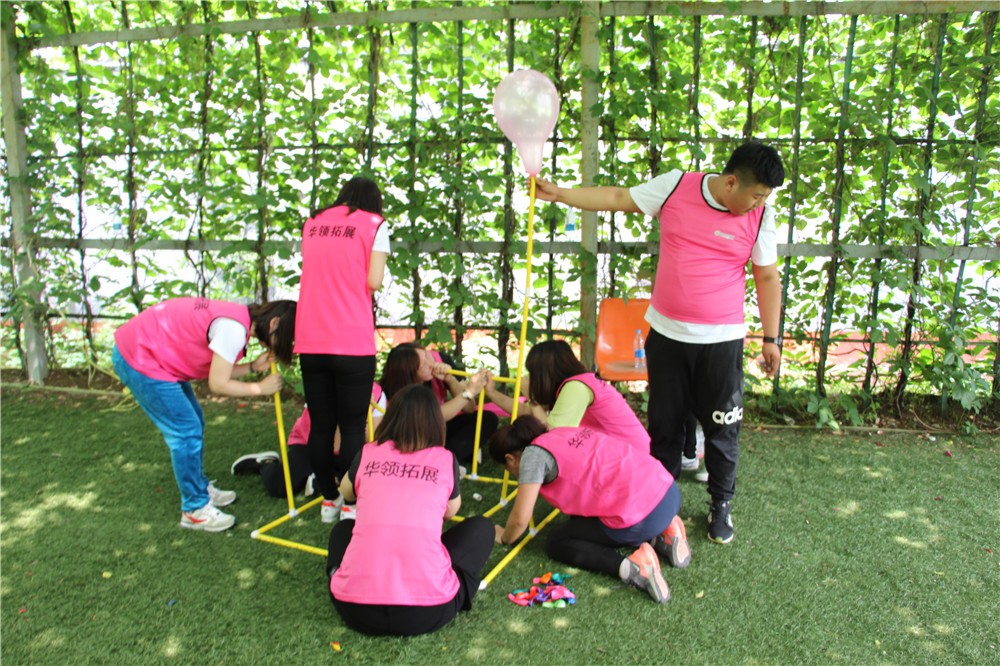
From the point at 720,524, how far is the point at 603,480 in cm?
63

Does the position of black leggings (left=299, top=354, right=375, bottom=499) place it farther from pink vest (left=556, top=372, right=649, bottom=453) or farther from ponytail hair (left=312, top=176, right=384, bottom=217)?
pink vest (left=556, top=372, right=649, bottom=453)

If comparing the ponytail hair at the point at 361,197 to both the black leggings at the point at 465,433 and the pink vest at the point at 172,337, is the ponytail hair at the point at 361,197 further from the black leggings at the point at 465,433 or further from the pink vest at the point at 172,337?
the black leggings at the point at 465,433

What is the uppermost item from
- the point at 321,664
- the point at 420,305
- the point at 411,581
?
the point at 420,305

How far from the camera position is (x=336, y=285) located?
280 centimetres

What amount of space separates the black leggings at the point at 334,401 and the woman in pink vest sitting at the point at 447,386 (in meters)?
0.24

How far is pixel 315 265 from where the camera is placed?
2809 millimetres

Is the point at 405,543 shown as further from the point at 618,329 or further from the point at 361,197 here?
the point at 618,329

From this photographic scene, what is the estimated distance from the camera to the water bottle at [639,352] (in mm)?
3852

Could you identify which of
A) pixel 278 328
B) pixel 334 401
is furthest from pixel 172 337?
pixel 334 401

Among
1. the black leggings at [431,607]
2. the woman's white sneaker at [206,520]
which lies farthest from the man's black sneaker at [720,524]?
the woman's white sneaker at [206,520]

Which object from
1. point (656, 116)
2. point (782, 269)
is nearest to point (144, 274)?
point (656, 116)

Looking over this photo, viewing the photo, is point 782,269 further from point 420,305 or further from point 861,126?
point 420,305

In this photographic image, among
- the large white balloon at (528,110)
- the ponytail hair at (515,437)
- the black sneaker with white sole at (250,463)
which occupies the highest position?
the large white balloon at (528,110)

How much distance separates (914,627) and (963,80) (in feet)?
10.2
